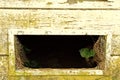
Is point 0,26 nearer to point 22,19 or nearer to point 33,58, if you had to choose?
point 22,19

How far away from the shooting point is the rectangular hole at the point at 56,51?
265 cm

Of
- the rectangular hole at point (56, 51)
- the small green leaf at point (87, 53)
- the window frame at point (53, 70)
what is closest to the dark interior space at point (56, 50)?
the rectangular hole at point (56, 51)

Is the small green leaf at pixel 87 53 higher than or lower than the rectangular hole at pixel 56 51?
higher

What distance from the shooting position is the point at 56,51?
311cm

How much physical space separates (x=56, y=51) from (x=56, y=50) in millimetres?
15

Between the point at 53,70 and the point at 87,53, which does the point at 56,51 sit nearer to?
the point at 87,53

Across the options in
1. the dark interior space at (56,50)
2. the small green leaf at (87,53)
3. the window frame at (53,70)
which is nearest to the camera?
the window frame at (53,70)

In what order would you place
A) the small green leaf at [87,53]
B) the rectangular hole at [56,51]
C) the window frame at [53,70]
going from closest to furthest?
the window frame at [53,70] → the small green leaf at [87,53] → the rectangular hole at [56,51]

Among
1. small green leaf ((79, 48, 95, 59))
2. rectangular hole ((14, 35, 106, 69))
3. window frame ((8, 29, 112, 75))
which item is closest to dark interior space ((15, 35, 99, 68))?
rectangular hole ((14, 35, 106, 69))

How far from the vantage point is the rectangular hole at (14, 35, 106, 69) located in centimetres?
265

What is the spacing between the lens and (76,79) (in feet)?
7.61

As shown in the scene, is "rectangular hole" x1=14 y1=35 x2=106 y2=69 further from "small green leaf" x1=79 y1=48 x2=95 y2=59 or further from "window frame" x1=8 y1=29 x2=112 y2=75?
"window frame" x1=8 y1=29 x2=112 y2=75

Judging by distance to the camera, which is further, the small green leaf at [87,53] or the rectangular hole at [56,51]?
the rectangular hole at [56,51]

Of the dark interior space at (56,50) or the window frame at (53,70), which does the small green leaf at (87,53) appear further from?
the dark interior space at (56,50)
